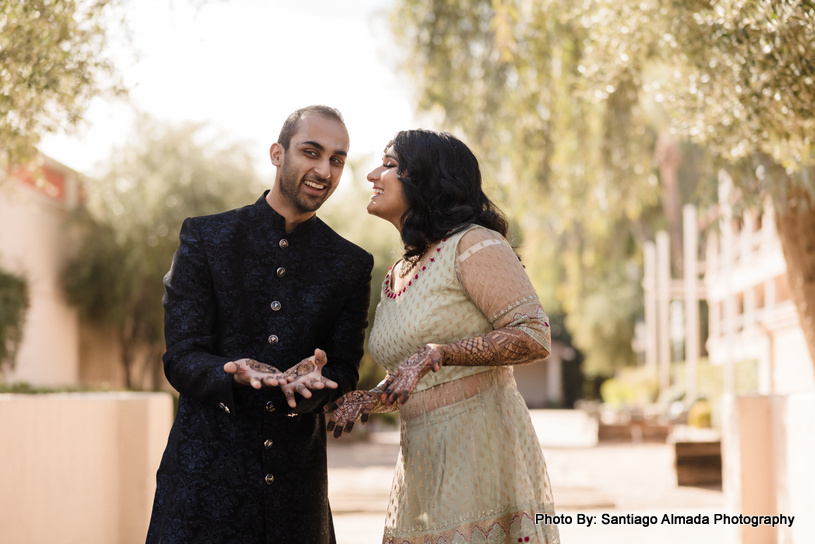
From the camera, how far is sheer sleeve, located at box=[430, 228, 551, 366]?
2.67 meters

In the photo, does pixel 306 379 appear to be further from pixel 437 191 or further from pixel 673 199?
pixel 673 199

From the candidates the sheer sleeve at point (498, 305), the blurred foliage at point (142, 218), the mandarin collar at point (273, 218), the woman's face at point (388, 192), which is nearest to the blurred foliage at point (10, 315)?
the blurred foliage at point (142, 218)

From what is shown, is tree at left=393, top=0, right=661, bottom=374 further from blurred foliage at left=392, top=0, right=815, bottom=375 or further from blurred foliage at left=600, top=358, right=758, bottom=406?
blurred foliage at left=600, top=358, right=758, bottom=406

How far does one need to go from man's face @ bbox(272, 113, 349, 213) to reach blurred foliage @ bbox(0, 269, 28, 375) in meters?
12.1

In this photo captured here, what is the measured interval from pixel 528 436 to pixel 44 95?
3.84m

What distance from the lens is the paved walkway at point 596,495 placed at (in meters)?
7.87

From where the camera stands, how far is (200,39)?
5.37 meters

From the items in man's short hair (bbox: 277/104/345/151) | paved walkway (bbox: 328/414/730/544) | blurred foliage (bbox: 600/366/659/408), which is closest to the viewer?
man's short hair (bbox: 277/104/345/151)

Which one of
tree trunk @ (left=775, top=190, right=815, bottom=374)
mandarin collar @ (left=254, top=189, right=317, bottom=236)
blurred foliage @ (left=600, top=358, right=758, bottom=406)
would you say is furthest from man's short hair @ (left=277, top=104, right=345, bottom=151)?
blurred foliage @ (left=600, top=358, right=758, bottom=406)

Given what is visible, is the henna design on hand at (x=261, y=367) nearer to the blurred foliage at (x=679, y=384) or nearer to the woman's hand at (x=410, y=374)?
the woman's hand at (x=410, y=374)

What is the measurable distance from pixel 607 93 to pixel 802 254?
7.22 feet

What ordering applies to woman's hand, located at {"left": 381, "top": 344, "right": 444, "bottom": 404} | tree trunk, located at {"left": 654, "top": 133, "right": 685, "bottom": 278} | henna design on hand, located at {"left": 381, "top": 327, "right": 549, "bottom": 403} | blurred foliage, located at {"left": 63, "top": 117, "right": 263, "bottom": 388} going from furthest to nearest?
tree trunk, located at {"left": 654, "top": 133, "right": 685, "bottom": 278}
blurred foliage, located at {"left": 63, "top": 117, "right": 263, "bottom": 388}
henna design on hand, located at {"left": 381, "top": 327, "right": 549, "bottom": 403}
woman's hand, located at {"left": 381, "top": 344, "right": 444, "bottom": 404}

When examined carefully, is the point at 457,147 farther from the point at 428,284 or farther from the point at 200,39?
the point at 200,39

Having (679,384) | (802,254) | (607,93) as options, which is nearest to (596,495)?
(802,254)
